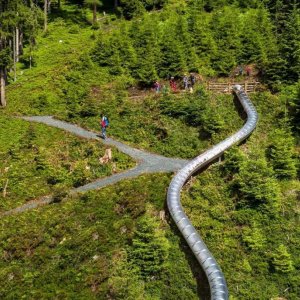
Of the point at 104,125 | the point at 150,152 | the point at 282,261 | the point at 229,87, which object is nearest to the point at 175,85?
the point at 229,87

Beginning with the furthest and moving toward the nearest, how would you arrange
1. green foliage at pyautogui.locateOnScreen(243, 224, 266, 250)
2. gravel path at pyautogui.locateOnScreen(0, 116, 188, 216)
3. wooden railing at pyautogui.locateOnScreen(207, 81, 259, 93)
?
wooden railing at pyautogui.locateOnScreen(207, 81, 259, 93) → gravel path at pyautogui.locateOnScreen(0, 116, 188, 216) → green foliage at pyautogui.locateOnScreen(243, 224, 266, 250)

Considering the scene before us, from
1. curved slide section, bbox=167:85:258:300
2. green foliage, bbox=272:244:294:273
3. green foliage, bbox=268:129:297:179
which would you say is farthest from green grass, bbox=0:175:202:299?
green foliage, bbox=268:129:297:179

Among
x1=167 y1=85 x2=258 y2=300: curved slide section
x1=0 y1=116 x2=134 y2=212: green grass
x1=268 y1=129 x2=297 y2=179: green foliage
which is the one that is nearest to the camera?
x1=167 y1=85 x2=258 y2=300: curved slide section

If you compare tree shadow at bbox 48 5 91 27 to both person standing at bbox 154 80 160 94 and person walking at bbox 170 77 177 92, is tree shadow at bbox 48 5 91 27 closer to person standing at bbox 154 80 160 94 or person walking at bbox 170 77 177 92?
person walking at bbox 170 77 177 92

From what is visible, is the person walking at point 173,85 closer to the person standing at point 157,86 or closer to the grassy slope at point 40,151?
the person standing at point 157,86

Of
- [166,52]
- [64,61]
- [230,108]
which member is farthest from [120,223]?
[64,61]
